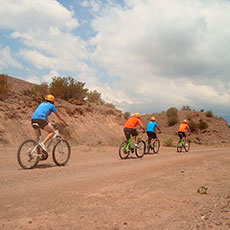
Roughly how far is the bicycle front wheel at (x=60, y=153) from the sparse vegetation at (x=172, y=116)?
4157cm

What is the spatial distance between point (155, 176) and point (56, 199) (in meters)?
3.35

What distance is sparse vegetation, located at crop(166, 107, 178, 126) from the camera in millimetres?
49006

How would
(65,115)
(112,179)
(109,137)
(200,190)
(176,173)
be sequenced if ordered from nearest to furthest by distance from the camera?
(200,190)
(112,179)
(176,173)
(65,115)
(109,137)

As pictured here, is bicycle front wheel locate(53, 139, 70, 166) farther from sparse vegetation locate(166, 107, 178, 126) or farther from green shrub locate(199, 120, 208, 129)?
sparse vegetation locate(166, 107, 178, 126)

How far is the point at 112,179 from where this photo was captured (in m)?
6.67

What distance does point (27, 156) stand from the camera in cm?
825

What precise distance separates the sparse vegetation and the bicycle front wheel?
41.6 meters

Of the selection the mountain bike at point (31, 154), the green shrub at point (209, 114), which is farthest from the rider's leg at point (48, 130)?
the green shrub at point (209, 114)

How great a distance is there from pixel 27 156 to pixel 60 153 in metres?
1.33

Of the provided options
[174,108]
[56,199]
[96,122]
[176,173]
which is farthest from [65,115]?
[174,108]

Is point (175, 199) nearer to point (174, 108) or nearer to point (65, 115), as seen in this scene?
point (65, 115)

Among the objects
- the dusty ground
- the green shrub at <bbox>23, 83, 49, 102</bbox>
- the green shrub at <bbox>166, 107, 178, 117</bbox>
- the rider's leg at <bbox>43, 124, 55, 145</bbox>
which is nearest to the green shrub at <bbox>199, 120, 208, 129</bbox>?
the green shrub at <bbox>166, 107, 178, 117</bbox>

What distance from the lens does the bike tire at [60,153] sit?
8.96 meters

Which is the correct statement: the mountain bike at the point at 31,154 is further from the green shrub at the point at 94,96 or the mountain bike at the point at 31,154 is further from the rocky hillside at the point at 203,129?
the rocky hillside at the point at 203,129
